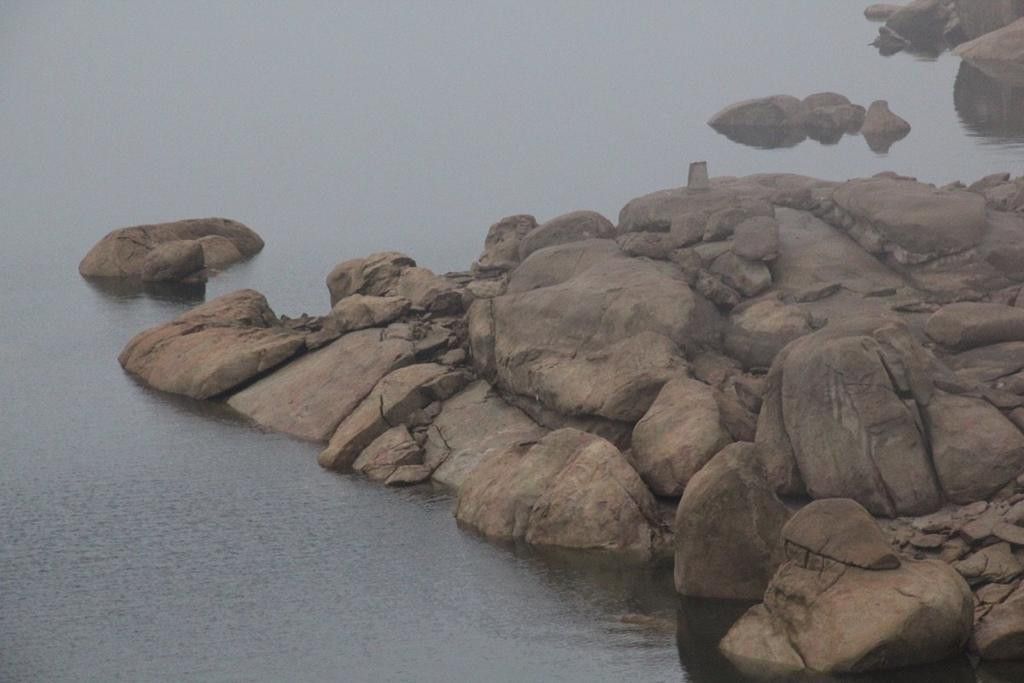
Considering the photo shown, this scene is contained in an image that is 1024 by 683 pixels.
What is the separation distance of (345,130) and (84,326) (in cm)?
7563

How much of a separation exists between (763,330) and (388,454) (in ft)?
40.6

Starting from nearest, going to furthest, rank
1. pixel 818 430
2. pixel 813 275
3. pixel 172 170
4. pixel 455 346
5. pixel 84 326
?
pixel 818 430 < pixel 813 275 < pixel 455 346 < pixel 84 326 < pixel 172 170

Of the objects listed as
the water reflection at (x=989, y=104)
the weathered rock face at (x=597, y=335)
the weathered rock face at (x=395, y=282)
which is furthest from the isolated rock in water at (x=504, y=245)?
the water reflection at (x=989, y=104)

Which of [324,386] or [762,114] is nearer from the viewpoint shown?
[324,386]

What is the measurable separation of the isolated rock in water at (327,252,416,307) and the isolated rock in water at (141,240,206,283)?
19604 mm

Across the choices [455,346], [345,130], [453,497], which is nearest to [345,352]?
[455,346]

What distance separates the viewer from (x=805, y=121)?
432ft

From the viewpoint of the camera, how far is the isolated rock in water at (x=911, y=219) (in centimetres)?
5634

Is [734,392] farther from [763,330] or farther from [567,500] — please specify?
[567,500]

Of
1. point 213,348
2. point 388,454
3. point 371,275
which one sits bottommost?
point 388,454

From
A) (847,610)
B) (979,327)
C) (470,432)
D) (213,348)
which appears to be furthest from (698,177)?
(847,610)

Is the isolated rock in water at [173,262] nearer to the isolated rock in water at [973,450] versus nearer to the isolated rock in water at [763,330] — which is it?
the isolated rock in water at [763,330]

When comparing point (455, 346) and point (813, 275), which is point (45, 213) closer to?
point (455, 346)

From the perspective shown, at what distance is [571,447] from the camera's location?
1934 inches
